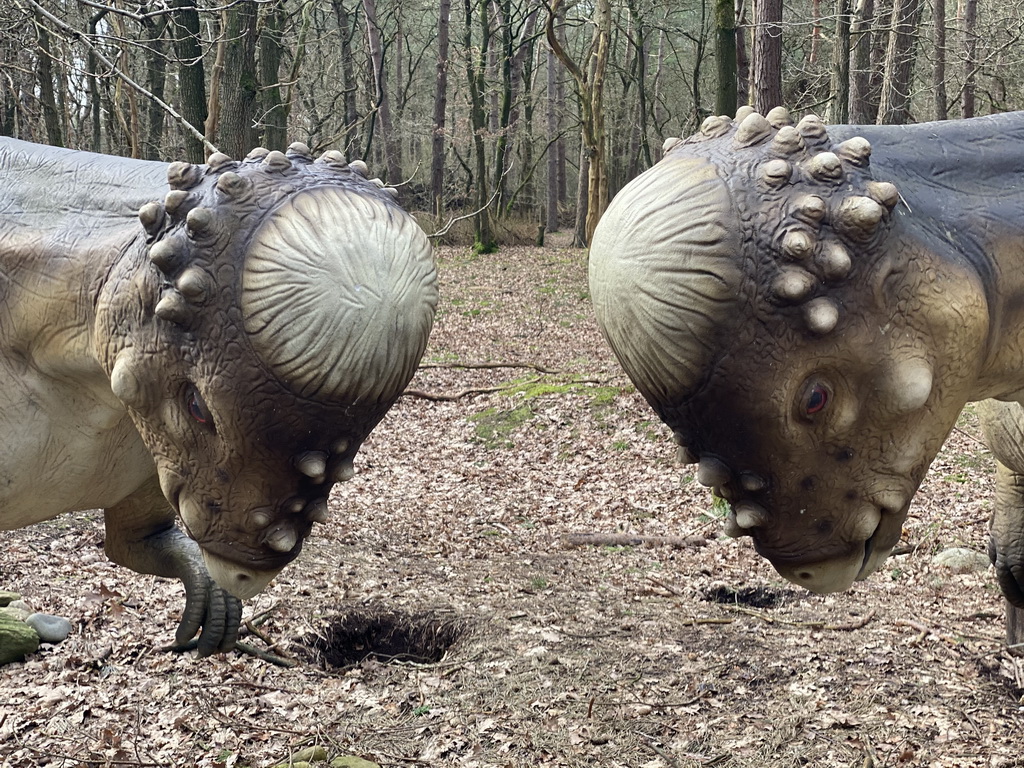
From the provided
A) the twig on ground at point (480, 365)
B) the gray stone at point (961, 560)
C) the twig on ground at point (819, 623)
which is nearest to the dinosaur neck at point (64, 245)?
the twig on ground at point (819, 623)

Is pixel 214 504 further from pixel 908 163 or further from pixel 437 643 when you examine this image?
pixel 437 643

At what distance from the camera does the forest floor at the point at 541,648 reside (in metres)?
4.26

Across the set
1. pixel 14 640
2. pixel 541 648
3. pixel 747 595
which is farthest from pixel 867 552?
pixel 14 640

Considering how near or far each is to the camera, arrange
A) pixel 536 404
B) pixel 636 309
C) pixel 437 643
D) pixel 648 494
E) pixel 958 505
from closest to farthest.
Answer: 1. pixel 636 309
2. pixel 437 643
3. pixel 958 505
4. pixel 648 494
5. pixel 536 404

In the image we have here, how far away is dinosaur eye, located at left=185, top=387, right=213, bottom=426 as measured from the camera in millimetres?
2141

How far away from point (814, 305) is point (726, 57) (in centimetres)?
732

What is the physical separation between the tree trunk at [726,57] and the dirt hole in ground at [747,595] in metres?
4.11

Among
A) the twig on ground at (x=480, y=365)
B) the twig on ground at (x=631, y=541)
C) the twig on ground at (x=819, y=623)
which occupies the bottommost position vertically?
the twig on ground at (x=480, y=365)

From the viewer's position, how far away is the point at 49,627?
17.6 ft

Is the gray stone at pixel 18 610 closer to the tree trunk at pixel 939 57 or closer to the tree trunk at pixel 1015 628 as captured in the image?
the tree trunk at pixel 1015 628

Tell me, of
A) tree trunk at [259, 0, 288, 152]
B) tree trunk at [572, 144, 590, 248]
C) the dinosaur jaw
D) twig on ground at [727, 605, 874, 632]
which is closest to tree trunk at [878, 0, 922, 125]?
tree trunk at [259, 0, 288, 152]

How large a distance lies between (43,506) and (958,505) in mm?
6243

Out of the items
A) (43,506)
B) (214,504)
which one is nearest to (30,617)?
(43,506)

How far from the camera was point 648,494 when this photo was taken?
859cm
